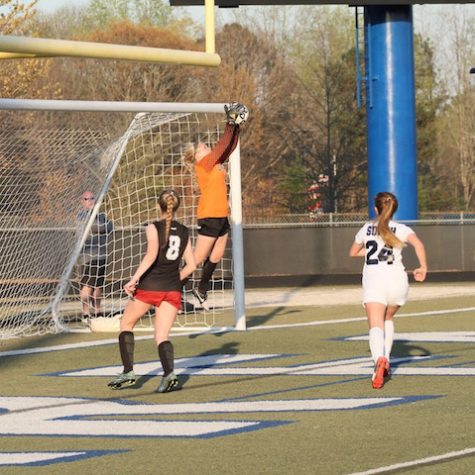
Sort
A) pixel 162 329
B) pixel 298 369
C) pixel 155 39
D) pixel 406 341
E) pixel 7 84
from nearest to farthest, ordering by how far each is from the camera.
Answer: pixel 162 329 → pixel 298 369 → pixel 406 341 → pixel 7 84 → pixel 155 39

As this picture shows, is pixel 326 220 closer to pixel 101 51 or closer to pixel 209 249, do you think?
pixel 209 249

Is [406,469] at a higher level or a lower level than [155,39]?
lower

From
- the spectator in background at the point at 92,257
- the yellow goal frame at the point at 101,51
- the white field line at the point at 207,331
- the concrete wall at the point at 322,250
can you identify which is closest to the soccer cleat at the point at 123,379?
the yellow goal frame at the point at 101,51

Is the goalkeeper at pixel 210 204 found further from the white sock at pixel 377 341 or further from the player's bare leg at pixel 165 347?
the white sock at pixel 377 341

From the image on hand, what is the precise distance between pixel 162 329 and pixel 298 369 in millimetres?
1896

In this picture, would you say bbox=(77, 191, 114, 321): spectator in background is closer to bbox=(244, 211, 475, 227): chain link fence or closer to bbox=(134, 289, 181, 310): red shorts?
bbox=(134, 289, 181, 310): red shorts

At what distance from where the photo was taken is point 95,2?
232 feet

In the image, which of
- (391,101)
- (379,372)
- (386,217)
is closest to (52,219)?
(386,217)

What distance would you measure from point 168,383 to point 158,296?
735 mm

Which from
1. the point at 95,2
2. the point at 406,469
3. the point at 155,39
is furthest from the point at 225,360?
the point at 95,2

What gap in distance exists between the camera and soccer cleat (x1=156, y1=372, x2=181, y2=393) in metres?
11.9

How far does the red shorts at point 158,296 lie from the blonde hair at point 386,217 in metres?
1.80

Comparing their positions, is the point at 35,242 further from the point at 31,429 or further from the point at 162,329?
the point at 31,429

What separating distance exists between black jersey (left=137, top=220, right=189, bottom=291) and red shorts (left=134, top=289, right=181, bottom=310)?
0.03 metres
